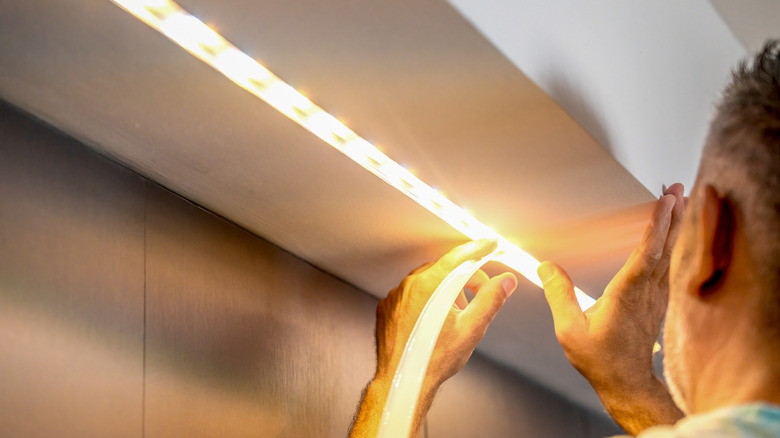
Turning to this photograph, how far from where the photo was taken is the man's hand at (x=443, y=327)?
1083 mm

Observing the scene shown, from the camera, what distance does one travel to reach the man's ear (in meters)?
0.66

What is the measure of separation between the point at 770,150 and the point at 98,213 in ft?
2.02

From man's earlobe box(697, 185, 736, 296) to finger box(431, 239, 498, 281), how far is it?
1.41 feet

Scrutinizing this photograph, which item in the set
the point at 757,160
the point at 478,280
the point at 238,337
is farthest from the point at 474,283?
the point at 757,160

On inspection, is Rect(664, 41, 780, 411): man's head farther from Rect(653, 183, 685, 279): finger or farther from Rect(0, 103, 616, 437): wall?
Rect(0, 103, 616, 437): wall

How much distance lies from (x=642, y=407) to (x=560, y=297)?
0.17 meters

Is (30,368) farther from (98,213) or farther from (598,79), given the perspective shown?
(598,79)

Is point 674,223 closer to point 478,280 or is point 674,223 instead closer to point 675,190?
point 675,190

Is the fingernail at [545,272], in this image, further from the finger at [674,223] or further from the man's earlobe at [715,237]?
the man's earlobe at [715,237]

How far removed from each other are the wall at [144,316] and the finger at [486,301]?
0.18 metres

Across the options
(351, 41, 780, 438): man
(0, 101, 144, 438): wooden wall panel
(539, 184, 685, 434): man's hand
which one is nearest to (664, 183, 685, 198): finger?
(539, 184, 685, 434): man's hand

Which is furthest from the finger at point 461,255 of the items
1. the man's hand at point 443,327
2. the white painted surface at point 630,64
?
the white painted surface at point 630,64

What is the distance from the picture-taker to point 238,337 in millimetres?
992

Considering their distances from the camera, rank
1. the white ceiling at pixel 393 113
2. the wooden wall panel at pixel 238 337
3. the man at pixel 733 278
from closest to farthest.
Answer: the man at pixel 733 278
the white ceiling at pixel 393 113
the wooden wall panel at pixel 238 337
